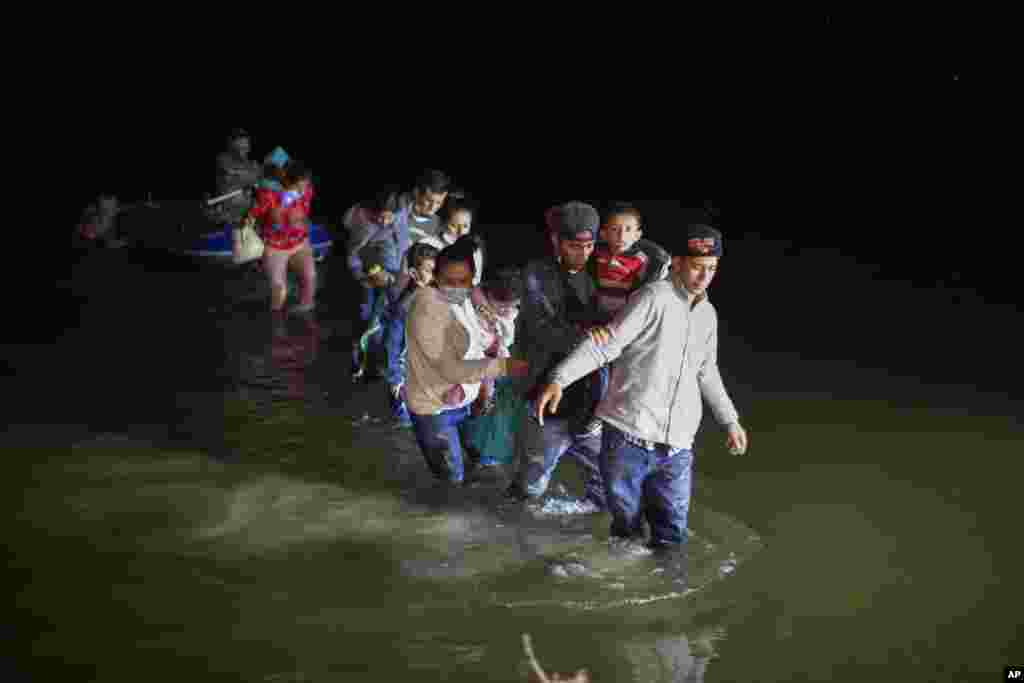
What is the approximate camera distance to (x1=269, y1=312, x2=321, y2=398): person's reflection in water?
9391 millimetres

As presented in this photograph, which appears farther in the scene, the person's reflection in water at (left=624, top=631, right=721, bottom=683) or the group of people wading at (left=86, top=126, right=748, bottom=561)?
the group of people wading at (left=86, top=126, right=748, bottom=561)

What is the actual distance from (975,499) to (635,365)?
2587mm

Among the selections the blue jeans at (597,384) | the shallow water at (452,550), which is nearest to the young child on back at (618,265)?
the blue jeans at (597,384)

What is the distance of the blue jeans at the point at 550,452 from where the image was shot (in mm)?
6500

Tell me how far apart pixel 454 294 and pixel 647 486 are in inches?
58.8

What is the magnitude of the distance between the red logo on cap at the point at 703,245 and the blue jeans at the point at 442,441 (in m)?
1.86

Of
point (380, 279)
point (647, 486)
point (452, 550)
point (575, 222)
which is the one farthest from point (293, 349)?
point (647, 486)

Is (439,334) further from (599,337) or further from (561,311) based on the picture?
(599,337)

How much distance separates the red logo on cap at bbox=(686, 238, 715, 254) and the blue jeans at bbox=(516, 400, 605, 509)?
4.01ft

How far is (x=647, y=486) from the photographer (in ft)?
19.7

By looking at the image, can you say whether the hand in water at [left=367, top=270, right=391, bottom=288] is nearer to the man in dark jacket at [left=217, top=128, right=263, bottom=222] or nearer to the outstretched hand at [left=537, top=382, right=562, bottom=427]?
the outstretched hand at [left=537, top=382, right=562, bottom=427]

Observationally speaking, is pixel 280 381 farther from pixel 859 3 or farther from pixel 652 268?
pixel 859 3

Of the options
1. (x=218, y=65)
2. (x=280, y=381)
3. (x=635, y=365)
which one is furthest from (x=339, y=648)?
(x=218, y=65)

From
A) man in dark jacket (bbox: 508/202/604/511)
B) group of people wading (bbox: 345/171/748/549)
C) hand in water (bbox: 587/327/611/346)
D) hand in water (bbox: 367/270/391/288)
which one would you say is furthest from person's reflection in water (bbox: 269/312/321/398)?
hand in water (bbox: 587/327/611/346)
